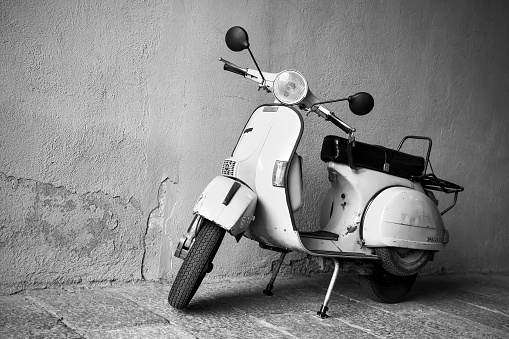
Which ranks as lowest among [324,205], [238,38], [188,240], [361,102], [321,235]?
[188,240]

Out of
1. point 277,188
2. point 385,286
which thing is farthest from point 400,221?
point 277,188

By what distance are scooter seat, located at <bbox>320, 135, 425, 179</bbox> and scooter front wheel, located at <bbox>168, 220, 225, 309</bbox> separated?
0.74 metres

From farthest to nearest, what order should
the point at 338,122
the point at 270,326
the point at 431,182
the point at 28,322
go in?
the point at 431,182, the point at 338,122, the point at 270,326, the point at 28,322

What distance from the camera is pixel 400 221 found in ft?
9.37

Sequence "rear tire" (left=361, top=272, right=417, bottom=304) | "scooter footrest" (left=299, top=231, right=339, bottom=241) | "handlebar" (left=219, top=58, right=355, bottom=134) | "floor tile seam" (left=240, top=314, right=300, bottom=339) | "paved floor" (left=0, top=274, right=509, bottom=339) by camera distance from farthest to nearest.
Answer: "rear tire" (left=361, top=272, right=417, bottom=304) < "scooter footrest" (left=299, top=231, right=339, bottom=241) < "handlebar" (left=219, top=58, right=355, bottom=134) < "floor tile seam" (left=240, top=314, right=300, bottom=339) < "paved floor" (left=0, top=274, right=509, bottom=339)

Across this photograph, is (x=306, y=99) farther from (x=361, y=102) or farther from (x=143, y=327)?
(x=143, y=327)

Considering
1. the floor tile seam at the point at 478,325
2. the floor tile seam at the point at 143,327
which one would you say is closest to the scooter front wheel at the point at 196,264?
the floor tile seam at the point at 143,327

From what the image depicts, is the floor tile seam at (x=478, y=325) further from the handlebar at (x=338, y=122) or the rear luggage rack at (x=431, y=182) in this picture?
the handlebar at (x=338, y=122)

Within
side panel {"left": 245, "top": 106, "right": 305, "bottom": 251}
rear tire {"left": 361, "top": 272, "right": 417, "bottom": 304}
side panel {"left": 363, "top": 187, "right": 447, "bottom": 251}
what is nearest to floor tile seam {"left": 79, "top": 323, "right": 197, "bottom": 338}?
side panel {"left": 245, "top": 106, "right": 305, "bottom": 251}

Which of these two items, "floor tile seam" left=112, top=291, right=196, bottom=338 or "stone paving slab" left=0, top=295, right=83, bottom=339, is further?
"floor tile seam" left=112, top=291, right=196, bottom=338

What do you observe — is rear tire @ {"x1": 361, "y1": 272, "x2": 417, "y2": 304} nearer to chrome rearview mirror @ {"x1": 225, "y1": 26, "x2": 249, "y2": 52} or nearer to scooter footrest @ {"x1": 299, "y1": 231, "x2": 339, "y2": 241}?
scooter footrest @ {"x1": 299, "y1": 231, "x2": 339, "y2": 241}

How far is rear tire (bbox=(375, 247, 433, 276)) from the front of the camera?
287 cm

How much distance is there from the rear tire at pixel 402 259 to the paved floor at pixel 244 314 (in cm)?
22

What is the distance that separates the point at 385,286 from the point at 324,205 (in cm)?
55
